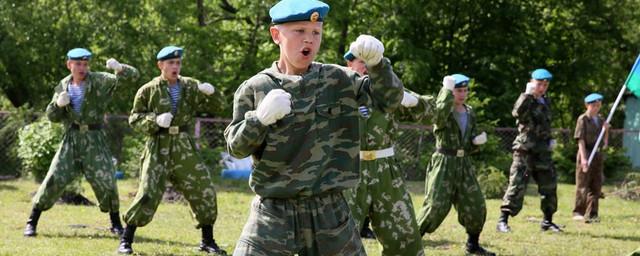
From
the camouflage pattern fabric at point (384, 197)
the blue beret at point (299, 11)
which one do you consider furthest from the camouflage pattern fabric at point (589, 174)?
the blue beret at point (299, 11)

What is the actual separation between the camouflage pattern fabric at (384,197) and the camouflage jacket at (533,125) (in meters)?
4.45

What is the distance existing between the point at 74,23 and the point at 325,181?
1760 centimetres

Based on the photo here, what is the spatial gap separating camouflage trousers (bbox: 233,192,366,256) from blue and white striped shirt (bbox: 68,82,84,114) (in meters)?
5.62

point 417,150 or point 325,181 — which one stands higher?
point 325,181

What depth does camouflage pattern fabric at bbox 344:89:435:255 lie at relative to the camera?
23.4 ft

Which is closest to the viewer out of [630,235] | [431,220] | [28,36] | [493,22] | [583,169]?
[431,220]

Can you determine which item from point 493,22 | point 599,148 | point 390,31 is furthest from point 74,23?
point 599,148

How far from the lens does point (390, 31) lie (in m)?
23.8

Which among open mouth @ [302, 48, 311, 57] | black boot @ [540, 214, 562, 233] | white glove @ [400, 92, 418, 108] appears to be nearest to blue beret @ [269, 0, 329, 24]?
open mouth @ [302, 48, 311, 57]

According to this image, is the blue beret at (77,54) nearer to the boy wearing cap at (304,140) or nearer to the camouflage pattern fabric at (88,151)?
the camouflage pattern fabric at (88,151)

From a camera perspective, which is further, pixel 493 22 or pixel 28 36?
pixel 493 22

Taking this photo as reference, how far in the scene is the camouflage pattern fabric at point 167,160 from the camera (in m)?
8.99

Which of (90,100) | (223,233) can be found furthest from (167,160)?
(223,233)

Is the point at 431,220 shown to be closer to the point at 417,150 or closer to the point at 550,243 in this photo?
the point at 550,243
